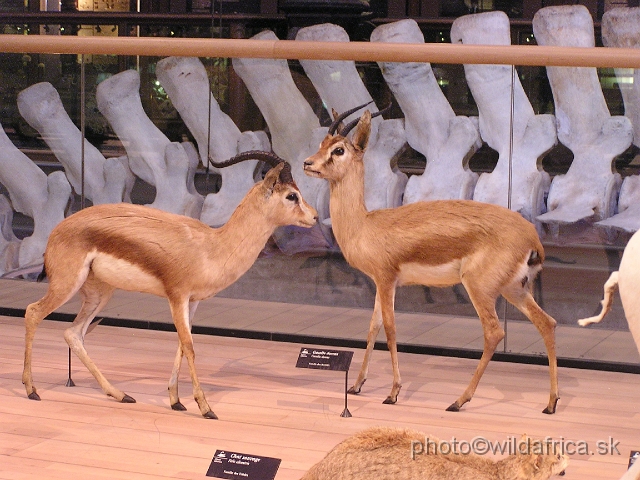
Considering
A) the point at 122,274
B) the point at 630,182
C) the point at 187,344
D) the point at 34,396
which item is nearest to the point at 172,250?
the point at 122,274

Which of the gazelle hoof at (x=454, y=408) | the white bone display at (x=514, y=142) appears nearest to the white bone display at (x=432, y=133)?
the white bone display at (x=514, y=142)

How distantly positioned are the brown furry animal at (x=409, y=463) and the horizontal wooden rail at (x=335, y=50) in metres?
2.58

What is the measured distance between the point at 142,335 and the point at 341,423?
1972 mm

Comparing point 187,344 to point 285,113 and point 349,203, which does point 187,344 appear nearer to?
point 349,203

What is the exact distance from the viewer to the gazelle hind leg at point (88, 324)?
4.14 meters

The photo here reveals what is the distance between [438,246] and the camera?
13.3ft

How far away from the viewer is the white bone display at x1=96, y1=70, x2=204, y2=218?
18.4 feet

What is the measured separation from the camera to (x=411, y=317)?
534 centimetres

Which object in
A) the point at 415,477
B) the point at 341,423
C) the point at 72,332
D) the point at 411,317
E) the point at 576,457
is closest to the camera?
the point at 415,477

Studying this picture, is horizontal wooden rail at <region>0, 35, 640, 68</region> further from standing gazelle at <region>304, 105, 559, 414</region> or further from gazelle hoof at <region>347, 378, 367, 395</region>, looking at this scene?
gazelle hoof at <region>347, 378, 367, 395</region>

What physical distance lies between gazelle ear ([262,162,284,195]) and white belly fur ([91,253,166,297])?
23.9 inches

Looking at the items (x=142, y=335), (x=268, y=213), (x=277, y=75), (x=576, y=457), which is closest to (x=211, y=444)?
(x=268, y=213)

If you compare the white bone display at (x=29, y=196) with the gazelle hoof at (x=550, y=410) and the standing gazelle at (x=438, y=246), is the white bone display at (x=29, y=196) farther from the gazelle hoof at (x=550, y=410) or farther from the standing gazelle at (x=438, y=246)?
the gazelle hoof at (x=550, y=410)

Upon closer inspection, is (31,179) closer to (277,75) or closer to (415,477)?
(277,75)
